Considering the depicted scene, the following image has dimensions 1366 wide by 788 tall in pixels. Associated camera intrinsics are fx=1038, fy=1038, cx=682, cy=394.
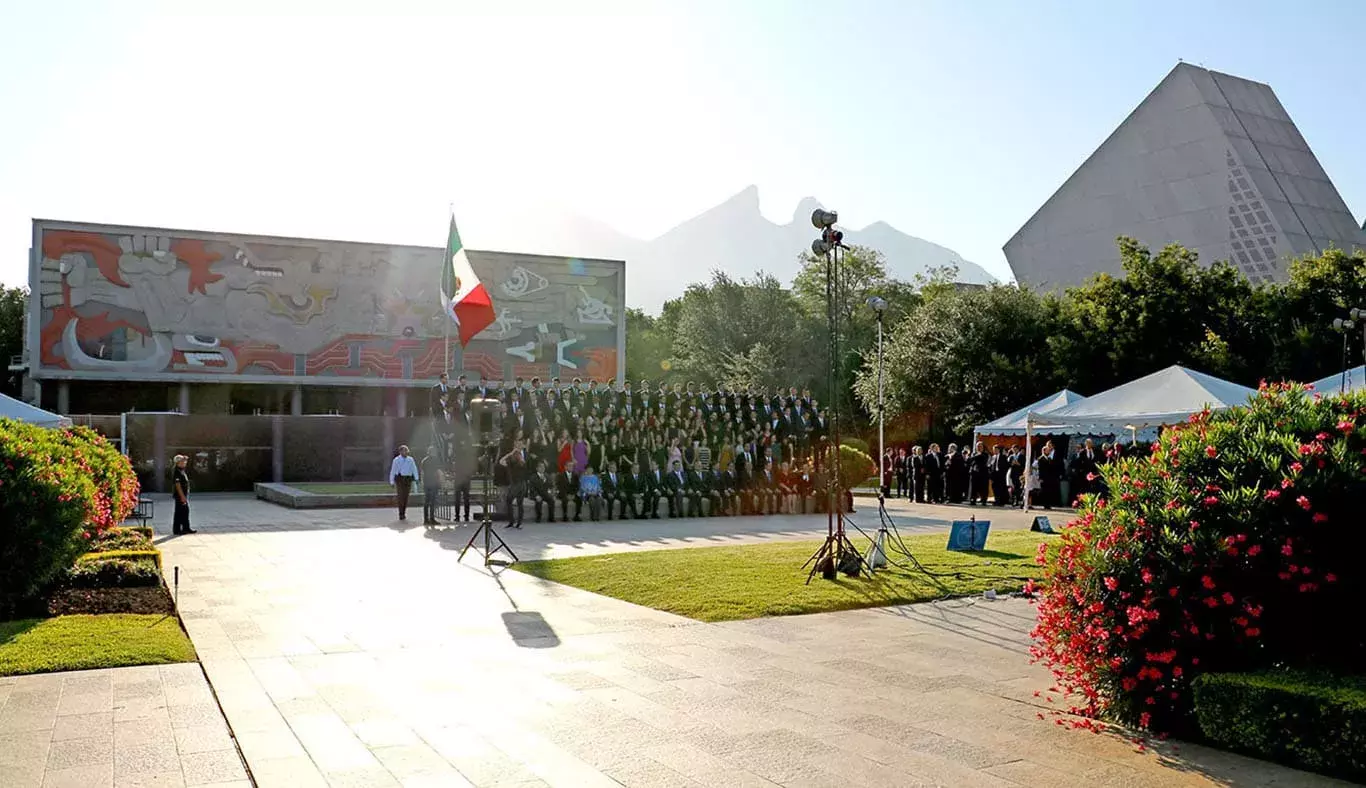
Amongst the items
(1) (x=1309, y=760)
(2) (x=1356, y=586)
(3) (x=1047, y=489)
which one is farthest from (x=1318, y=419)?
(3) (x=1047, y=489)

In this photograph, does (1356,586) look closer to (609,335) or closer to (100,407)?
(609,335)

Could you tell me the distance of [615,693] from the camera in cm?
682

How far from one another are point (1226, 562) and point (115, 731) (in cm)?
618

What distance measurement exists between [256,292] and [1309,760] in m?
46.0

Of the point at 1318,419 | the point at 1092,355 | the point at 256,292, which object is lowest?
the point at 1318,419

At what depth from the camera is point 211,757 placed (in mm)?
5309

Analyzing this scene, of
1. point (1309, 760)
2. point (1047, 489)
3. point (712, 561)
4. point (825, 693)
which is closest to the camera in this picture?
point (1309, 760)

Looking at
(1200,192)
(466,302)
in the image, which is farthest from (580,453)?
(1200,192)

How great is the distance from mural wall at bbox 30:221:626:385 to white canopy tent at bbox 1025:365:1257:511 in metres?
30.4

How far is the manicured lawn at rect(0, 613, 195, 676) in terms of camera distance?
23.4 ft

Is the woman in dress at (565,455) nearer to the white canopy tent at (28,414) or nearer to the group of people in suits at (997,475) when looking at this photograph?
the group of people in suits at (997,475)

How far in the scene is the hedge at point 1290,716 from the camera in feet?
16.3

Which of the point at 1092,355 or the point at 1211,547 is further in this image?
the point at 1092,355

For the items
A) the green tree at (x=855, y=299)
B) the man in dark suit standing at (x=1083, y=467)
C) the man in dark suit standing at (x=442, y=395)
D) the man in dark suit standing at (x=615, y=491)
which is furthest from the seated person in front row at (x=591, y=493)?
the green tree at (x=855, y=299)
